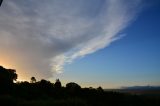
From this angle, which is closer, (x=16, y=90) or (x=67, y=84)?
(x=16, y=90)

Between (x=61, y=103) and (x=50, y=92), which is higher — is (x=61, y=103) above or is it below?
below

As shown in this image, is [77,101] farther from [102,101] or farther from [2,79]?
[2,79]

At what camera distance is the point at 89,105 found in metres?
40.5

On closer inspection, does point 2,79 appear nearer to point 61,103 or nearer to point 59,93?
point 59,93

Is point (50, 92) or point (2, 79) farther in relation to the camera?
point (50, 92)

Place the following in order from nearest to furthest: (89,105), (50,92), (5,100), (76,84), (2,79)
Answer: (5,100) → (89,105) → (2,79) → (50,92) → (76,84)

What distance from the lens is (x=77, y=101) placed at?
39.4 metres

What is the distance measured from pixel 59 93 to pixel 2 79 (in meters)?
10.2

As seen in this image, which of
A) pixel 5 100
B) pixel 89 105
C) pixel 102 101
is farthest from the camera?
pixel 102 101

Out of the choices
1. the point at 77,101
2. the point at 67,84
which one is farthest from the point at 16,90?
the point at 77,101

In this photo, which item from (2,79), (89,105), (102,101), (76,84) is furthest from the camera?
(76,84)

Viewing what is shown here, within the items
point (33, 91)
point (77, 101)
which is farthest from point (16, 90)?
point (77, 101)

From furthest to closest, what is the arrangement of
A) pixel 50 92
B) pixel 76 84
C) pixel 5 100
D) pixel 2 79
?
pixel 76 84 < pixel 50 92 < pixel 2 79 < pixel 5 100

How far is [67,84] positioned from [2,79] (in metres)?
15.2
